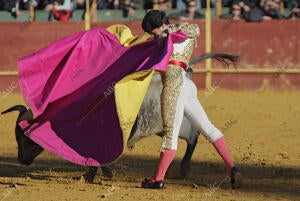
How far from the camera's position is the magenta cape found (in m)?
6.38

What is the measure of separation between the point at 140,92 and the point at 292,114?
5129 millimetres

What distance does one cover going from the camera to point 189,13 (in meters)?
13.5

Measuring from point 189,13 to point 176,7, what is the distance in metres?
0.31

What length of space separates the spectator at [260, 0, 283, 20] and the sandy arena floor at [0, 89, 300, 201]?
250cm

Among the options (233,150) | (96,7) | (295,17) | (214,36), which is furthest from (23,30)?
(233,150)

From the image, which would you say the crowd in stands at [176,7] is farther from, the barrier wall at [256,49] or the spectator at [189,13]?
the barrier wall at [256,49]

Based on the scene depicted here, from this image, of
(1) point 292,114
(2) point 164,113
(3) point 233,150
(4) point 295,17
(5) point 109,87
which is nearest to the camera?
(2) point 164,113

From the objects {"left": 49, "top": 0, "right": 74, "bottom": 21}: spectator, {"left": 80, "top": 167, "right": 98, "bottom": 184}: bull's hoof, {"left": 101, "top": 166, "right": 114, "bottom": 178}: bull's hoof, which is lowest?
{"left": 49, "top": 0, "right": 74, "bottom": 21}: spectator

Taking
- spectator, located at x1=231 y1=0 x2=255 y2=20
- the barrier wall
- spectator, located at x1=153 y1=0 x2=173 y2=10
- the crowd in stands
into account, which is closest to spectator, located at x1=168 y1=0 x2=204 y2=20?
the crowd in stands

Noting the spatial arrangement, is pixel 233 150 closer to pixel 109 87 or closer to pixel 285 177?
pixel 285 177

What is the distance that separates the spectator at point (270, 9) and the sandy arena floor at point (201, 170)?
2503 millimetres

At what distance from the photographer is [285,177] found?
668 centimetres

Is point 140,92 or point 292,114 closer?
point 140,92

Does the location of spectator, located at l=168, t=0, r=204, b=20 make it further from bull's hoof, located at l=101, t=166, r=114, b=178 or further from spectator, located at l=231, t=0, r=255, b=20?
bull's hoof, located at l=101, t=166, r=114, b=178
